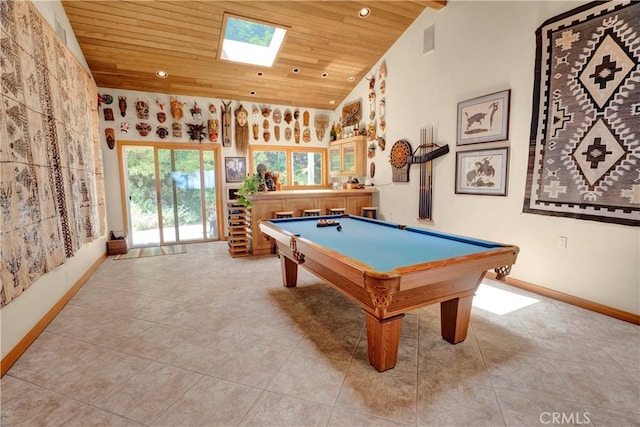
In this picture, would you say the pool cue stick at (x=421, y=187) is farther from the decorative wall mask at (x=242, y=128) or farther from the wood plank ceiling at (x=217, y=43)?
the decorative wall mask at (x=242, y=128)

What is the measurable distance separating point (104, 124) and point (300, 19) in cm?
396

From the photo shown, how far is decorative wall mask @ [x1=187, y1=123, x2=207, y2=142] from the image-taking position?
20.0 ft

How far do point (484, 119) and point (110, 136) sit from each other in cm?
612

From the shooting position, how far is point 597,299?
3012mm

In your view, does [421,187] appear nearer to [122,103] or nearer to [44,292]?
[44,292]

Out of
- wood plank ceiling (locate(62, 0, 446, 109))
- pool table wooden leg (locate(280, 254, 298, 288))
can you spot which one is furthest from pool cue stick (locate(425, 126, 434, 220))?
pool table wooden leg (locate(280, 254, 298, 288))

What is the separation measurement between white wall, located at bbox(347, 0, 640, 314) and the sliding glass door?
3.92 metres

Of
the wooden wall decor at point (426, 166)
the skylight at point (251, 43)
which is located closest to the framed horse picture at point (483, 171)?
the wooden wall decor at point (426, 166)

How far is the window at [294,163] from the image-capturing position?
22.6ft

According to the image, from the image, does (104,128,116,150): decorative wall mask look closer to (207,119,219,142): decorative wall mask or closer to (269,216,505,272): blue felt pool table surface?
(207,119,219,142): decorative wall mask

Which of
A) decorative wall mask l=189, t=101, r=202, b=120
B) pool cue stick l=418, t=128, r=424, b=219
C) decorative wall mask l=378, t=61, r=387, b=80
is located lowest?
pool cue stick l=418, t=128, r=424, b=219

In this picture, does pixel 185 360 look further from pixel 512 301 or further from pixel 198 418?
pixel 512 301

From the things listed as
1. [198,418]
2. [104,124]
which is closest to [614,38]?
[198,418]

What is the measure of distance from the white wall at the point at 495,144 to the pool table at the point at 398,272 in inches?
60.1
